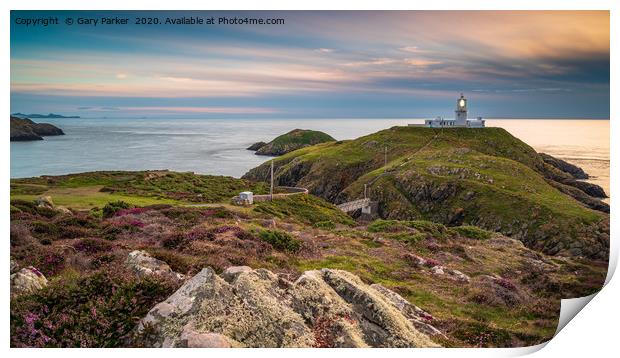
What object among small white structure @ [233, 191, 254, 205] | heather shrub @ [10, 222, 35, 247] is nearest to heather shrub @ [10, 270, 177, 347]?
heather shrub @ [10, 222, 35, 247]

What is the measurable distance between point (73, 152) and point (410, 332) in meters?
31.9

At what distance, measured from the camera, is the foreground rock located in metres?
10.6

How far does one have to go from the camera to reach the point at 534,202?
59.8 metres

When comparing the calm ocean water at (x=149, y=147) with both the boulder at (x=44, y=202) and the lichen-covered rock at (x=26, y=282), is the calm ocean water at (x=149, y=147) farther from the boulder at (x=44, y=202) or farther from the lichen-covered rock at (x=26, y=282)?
the lichen-covered rock at (x=26, y=282)

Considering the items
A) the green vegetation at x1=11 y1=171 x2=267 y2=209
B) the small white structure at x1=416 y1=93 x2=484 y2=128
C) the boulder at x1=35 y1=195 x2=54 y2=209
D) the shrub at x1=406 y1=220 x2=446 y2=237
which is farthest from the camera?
the small white structure at x1=416 y1=93 x2=484 y2=128

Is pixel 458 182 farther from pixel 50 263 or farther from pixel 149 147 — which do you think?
pixel 50 263

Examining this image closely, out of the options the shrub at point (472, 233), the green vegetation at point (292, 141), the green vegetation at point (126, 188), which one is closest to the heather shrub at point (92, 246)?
the green vegetation at point (126, 188)

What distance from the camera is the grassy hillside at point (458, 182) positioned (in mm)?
54938

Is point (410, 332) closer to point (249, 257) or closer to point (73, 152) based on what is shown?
point (249, 257)

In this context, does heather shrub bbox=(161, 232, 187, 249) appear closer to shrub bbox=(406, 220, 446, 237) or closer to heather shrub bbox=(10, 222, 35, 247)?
heather shrub bbox=(10, 222, 35, 247)

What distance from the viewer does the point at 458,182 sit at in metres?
68.3

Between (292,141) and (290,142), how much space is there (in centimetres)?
105

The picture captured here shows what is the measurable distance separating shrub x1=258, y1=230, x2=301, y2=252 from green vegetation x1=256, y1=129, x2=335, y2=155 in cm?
14020
